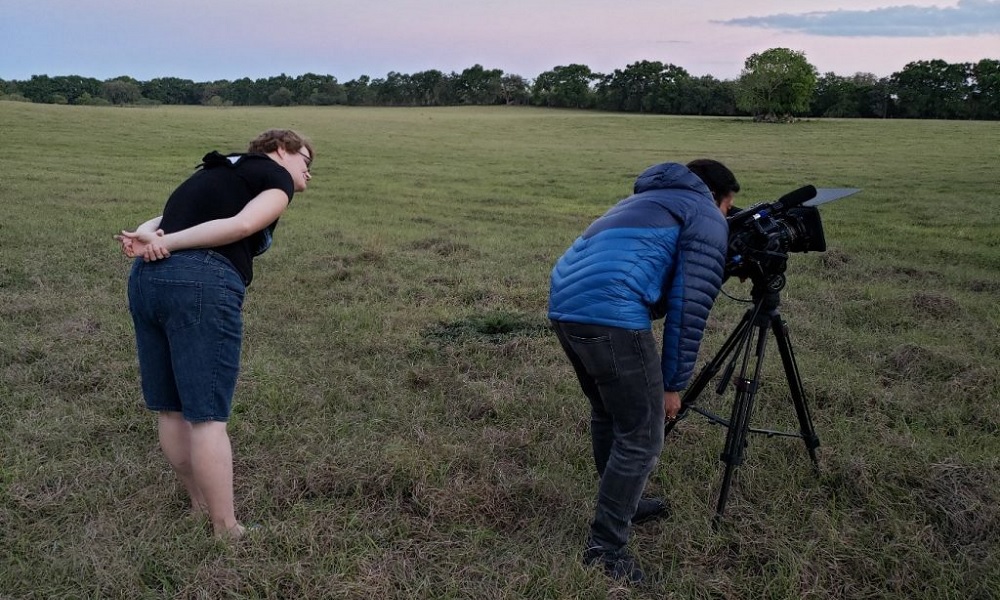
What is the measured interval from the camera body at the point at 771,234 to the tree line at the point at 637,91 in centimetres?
5490

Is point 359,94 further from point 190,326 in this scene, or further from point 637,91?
point 190,326

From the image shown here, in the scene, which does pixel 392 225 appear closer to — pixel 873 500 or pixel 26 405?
pixel 26 405

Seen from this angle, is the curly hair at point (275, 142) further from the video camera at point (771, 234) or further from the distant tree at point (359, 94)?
the distant tree at point (359, 94)

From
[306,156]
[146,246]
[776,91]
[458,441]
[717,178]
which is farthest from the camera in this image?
[776,91]

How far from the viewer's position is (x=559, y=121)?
50.1 metres

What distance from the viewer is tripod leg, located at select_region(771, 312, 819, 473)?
3.75 m

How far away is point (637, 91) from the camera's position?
68.6 meters

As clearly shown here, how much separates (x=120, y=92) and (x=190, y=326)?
6798 centimetres

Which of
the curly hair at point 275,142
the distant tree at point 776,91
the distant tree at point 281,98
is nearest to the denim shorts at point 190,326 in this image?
the curly hair at point 275,142

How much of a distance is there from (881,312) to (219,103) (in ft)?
221

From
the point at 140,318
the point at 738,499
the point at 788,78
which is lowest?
the point at 738,499

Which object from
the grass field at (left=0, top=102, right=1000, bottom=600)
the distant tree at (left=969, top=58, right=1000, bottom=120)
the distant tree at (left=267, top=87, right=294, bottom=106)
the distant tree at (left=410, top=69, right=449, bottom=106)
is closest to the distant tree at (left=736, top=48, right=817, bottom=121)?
the distant tree at (left=969, top=58, right=1000, bottom=120)

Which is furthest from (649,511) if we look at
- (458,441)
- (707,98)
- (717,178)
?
(707,98)

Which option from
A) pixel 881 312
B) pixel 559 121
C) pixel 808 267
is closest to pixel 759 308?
pixel 881 312
